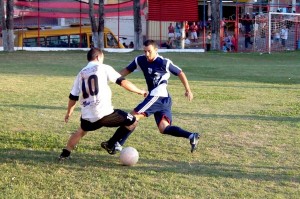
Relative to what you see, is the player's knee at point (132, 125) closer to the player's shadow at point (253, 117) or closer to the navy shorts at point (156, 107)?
the navy shorts at point (156, 107)

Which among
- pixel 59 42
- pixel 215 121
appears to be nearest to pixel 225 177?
pixel 215 121

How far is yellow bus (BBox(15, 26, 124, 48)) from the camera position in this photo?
112ft

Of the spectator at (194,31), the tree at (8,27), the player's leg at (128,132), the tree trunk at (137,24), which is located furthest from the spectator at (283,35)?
the player's leg at (128,132)

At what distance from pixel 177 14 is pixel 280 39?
21.0ft

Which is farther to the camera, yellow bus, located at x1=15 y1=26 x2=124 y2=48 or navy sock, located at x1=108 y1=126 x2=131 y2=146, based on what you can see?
yellow bus, located at x1=15 y1=26 x2=124 y2=48

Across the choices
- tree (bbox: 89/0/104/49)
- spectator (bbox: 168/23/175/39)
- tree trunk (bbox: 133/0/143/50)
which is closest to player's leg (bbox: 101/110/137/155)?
tree (bbox: 89/0/104/49)

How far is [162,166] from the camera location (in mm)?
7254

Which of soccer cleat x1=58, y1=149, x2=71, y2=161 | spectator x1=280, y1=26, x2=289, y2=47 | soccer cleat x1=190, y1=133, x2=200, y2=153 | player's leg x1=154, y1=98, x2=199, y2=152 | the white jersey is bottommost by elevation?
soccer cleat x1=58, y1=149, x2=71, y2=161

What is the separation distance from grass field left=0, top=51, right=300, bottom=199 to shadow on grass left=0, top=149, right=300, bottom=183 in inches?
0.5

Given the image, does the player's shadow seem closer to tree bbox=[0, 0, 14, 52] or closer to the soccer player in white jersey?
the soccer player in white jersey

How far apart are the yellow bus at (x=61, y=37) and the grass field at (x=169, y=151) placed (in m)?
19.6

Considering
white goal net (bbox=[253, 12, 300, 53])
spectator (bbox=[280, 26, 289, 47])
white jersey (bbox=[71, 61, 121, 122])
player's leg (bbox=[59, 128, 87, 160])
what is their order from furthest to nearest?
1. spectator (bbox=[280, 26, 289, 47])
2. white goal net (bbox=[253, 12, 300, 53])
3. player's leg (bbox=[59, 128, 87, 160])
4. white jersey (bbox=[71, 61, 121, 122])

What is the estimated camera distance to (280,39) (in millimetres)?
36031

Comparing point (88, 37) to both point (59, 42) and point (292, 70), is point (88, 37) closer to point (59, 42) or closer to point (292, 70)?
point (59, 42)
